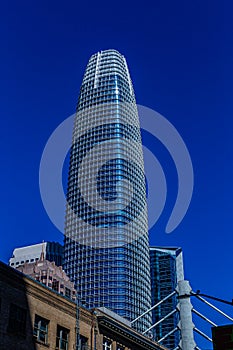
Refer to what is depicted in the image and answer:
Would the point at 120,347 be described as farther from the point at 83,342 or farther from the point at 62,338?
the point at 62,338

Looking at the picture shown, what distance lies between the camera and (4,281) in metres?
35.5

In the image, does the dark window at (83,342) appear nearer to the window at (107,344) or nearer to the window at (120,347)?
the window at (107,344)

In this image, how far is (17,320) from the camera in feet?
119

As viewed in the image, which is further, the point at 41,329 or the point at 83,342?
the point at 83,342

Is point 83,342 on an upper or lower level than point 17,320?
upper

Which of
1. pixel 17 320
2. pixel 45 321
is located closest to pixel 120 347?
pixel 45 321

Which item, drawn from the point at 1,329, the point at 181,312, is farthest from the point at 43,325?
the point at 181,312

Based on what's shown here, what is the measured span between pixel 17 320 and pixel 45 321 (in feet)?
12.9

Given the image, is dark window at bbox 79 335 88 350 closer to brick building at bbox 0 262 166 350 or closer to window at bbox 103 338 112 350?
brick building at bbox 0 262 166 350

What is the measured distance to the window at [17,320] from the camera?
35531 millimetres

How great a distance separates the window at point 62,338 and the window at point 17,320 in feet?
16.5

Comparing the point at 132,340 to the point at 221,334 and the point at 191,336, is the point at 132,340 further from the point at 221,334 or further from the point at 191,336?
the point at 221,334

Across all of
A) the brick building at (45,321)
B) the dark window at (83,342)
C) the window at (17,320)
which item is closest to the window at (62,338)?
the brick building at (45,321)

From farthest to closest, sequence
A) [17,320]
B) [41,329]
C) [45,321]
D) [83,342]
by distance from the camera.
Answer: [83,342], [45,321], [41,329], [17,320]
